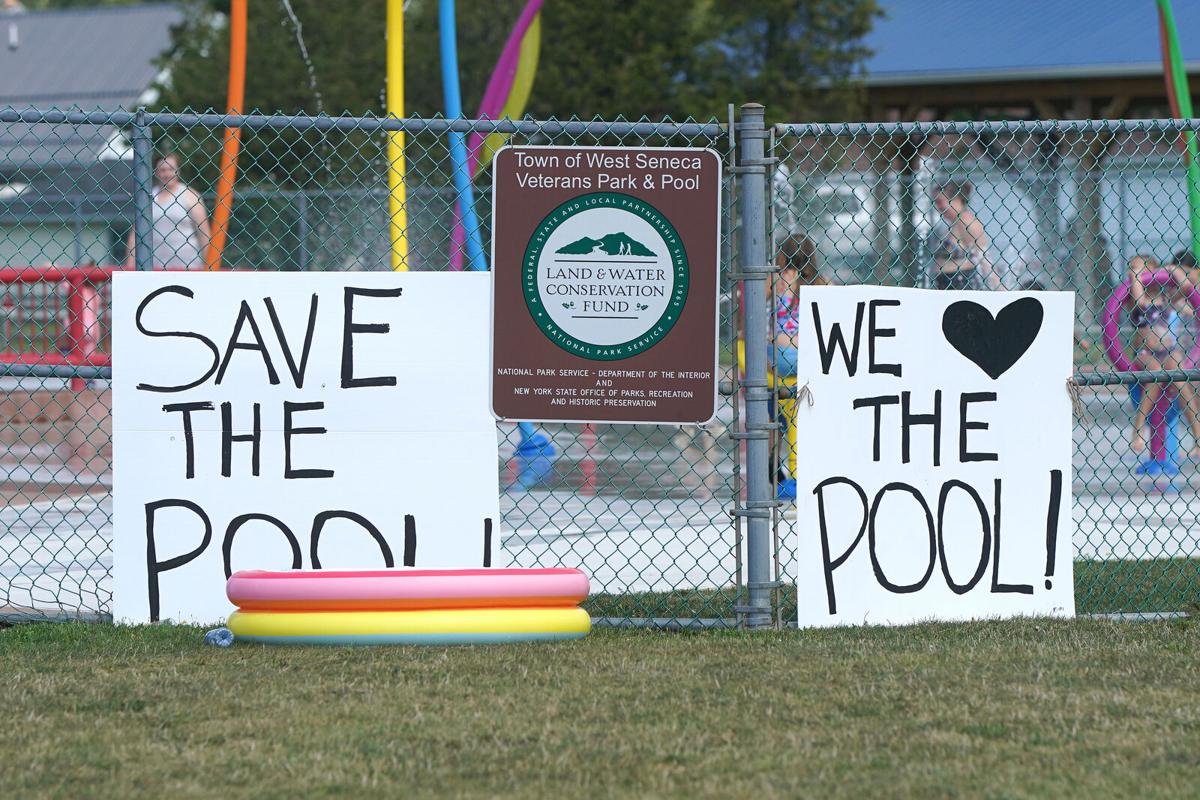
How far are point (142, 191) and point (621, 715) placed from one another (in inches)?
93.3

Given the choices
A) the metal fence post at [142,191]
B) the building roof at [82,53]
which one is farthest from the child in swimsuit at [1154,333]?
the building roof at [82,53]

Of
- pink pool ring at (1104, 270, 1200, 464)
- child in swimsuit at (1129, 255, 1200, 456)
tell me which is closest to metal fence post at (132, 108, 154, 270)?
pink pool ring at (1104, 270, 1200, 464)

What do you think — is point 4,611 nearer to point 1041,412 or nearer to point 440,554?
point 440,554

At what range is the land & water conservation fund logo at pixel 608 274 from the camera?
494cm

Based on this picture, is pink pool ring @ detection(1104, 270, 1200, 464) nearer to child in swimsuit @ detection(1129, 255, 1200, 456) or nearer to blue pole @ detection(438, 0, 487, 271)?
child in swimsuit @ detection(1129, 255, 1200, 456)

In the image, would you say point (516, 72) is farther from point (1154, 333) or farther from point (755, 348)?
point (755, 348)

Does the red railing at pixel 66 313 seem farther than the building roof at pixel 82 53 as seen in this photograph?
No

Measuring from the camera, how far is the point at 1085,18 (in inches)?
981

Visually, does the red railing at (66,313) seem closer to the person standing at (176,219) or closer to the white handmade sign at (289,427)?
the person standing at (176,219)

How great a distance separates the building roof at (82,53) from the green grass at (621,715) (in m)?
42.0

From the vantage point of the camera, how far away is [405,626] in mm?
4746

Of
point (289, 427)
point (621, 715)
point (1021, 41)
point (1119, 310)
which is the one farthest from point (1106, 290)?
point (621, 715)

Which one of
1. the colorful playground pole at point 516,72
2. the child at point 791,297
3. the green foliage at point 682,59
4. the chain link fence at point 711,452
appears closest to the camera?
the chain link fence at point 711,452

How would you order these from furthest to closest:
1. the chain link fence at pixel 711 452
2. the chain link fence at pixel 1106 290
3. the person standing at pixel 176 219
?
1. the person standing at pixel 176 219
2. the chain link fence at pixel 1106 290
3. the chain link fence at pixel 711 452
